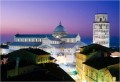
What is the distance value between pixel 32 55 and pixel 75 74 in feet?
48.1

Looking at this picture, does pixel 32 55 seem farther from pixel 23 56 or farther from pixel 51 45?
pixel 51 45

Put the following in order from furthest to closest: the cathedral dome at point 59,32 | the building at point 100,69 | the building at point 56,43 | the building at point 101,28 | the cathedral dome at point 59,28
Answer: the cathedral dome at point 59,28
the cathedral dome at point 59,32
the building at point 56,43
the building at point 101,28
the building at point 100,69

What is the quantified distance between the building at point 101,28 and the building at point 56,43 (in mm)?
10219

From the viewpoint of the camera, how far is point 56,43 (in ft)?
361

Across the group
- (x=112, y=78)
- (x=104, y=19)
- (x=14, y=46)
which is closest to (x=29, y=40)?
(x=14, y=46)

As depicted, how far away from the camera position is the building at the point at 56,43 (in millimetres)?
103875

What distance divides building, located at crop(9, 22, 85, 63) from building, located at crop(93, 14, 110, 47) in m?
10.2

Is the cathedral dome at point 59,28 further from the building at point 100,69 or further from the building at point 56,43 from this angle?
the building at point 100,69

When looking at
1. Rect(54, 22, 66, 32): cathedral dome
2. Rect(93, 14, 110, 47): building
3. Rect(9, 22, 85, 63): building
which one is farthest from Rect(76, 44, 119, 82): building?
Rect(54, 22, 66, 32): cathedral dome

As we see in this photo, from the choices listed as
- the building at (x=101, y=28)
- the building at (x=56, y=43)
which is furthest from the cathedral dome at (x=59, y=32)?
the building at (x=101, y=28)

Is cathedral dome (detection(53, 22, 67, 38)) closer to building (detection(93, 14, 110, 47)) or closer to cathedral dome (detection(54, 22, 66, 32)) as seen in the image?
cathedral dome (detection(54, 22, 66, 32))

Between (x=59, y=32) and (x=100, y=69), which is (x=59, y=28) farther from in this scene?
(x=100, y=69)

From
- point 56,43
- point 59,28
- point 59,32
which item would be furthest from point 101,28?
point 59,28

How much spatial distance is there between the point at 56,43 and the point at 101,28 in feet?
62.8
